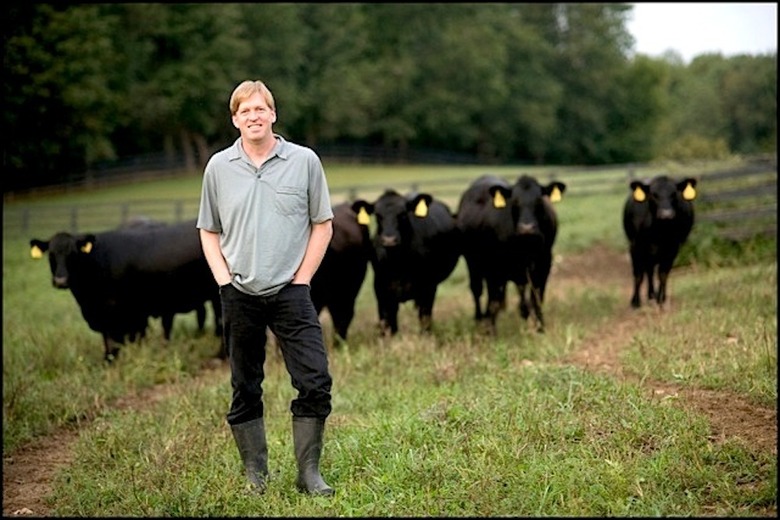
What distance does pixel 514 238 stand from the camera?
10.6 meters

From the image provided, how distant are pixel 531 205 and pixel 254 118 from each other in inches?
243

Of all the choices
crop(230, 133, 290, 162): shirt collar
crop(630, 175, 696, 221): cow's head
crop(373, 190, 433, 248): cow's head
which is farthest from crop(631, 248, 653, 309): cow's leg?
crop(230, 133, 290, 162): shirt collar

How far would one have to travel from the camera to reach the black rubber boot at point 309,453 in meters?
4.80

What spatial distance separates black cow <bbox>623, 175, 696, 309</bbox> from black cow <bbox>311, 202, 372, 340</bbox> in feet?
12.6

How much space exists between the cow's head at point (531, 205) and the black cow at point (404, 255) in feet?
3.35

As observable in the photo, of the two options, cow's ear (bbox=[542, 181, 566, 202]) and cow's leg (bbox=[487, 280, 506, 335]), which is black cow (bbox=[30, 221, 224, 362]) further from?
cow's ear (bbox=[542, 181, 566, 202])

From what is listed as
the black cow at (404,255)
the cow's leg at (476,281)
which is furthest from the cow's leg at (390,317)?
the cow's leg at (476,281)

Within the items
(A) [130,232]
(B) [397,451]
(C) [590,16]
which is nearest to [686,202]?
(A) [130,232]

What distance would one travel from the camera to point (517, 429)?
5.33m

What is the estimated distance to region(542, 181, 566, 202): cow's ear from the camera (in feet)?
35.2

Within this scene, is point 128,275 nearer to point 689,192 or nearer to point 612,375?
point 612,375

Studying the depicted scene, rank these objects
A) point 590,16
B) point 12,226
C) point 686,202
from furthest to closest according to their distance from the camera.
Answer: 1. point 590,16
2. point 12,226
3. point 686,202

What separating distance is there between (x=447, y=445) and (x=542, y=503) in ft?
3.68

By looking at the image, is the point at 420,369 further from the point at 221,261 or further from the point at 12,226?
the point at 12,226
